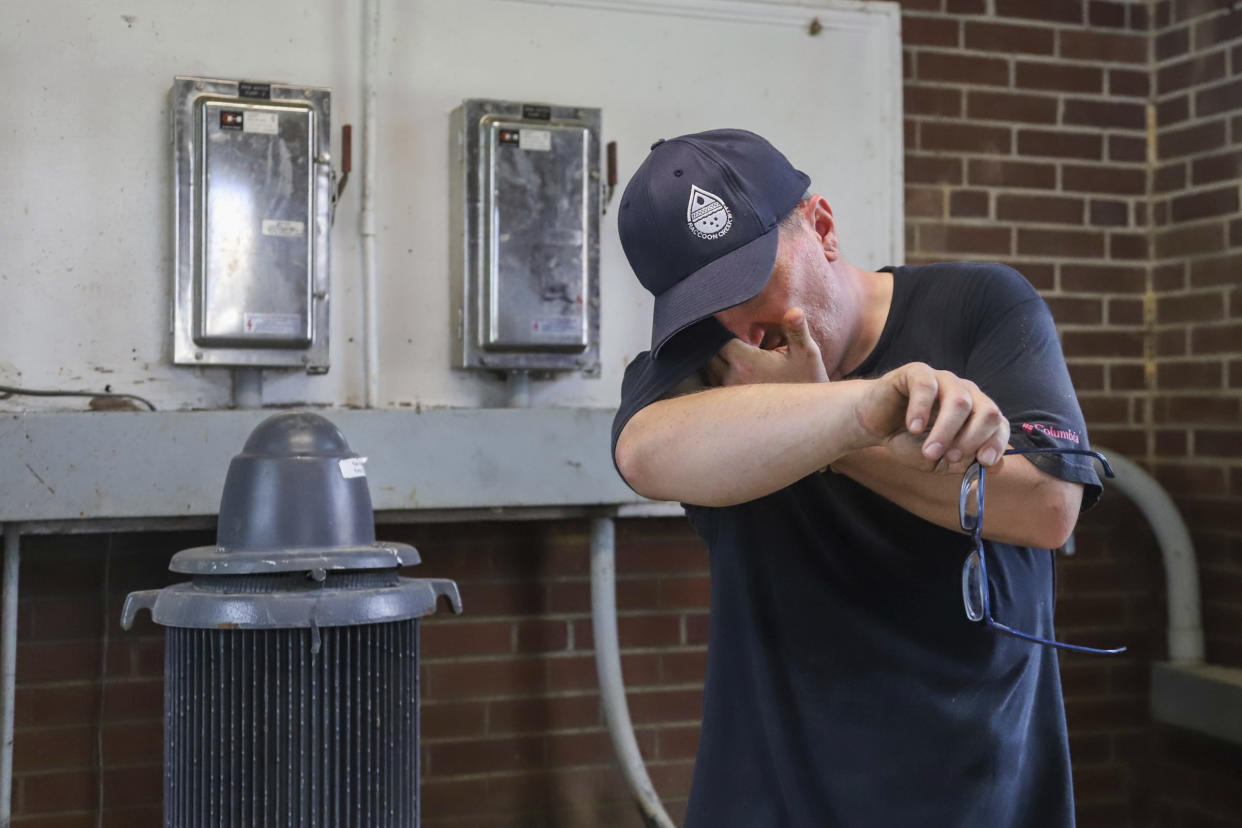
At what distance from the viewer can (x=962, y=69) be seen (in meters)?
2.95

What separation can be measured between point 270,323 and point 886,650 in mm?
1532

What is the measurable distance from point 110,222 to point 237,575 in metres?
1.04

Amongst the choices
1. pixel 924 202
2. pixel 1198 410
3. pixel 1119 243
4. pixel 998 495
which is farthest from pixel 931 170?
pixel 998 495

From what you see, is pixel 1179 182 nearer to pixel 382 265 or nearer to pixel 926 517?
pixel 382 265

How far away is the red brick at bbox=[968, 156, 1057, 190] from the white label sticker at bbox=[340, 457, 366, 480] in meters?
1.81

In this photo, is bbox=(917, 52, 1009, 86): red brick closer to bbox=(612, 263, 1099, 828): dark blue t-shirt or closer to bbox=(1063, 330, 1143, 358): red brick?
bbox=(1063, 330, 1143, 358): red brick

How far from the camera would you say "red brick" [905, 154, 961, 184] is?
2.91m

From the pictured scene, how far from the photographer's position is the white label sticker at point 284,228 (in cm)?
234

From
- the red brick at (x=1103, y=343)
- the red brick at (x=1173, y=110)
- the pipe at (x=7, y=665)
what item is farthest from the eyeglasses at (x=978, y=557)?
the red brick at (x=1173, y=110)

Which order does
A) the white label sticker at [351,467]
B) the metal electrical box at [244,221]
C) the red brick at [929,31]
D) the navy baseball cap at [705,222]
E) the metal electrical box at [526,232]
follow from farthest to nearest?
1. the red brick at [929,31]
2. the metal electrical box at [526,232]
3. the metal electrical box at [244,221]
4. the white label sticker at [351,467]
5. the navy baseball cap at [705,222]

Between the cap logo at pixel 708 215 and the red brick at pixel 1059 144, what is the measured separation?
2083mm

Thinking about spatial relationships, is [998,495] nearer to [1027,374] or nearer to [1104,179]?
[1027,374]

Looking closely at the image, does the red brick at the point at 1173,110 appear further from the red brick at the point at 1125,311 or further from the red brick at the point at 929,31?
the red brick at the point at 929,31

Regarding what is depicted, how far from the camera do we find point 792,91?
111 inches
